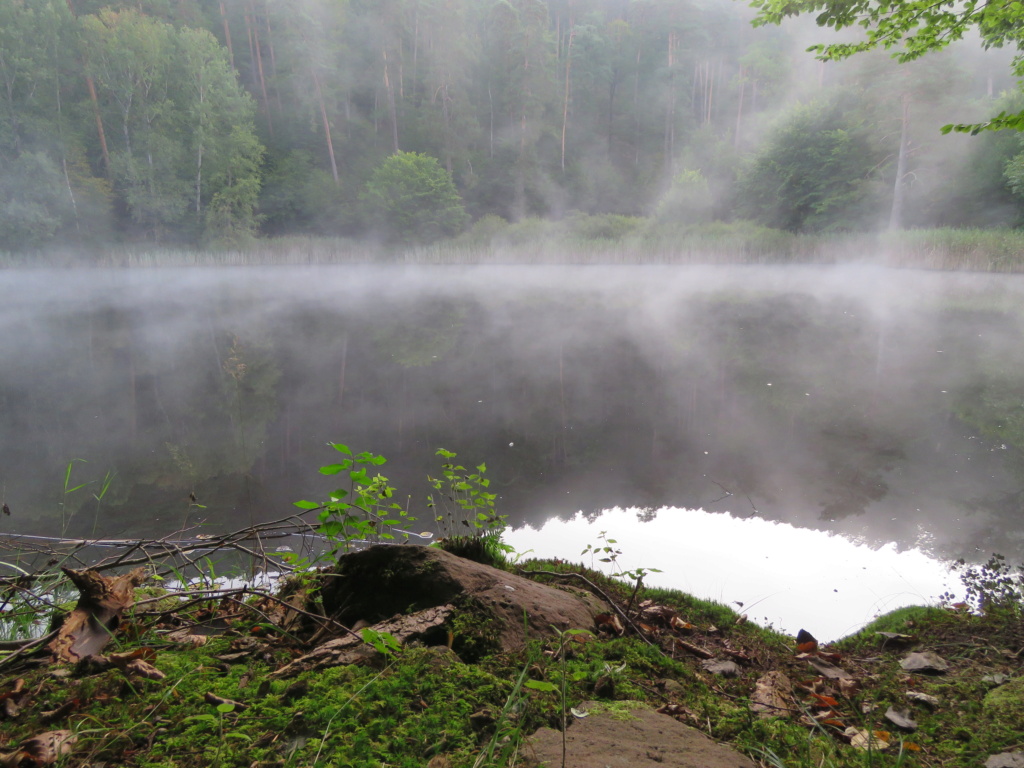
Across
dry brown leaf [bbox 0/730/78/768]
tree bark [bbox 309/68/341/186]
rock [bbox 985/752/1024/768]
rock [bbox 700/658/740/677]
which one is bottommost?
rock [bbox 700/658/740/677]

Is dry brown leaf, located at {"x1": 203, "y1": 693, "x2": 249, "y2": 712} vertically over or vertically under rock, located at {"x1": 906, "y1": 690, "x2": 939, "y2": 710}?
over

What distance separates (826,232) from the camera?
21.7m

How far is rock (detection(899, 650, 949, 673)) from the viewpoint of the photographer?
1684 millimetres

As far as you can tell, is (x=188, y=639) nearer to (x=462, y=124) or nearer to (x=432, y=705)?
(x=432, y=705)

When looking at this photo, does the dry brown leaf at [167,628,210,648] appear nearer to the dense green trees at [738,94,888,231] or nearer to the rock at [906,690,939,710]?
the rock at [906,690,939,710]

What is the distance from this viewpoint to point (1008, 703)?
53.7 inches

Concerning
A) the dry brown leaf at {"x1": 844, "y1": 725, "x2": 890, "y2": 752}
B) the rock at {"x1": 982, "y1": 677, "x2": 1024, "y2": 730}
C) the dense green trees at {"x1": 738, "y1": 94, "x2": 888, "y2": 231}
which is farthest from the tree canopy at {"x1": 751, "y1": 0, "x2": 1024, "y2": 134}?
the dense green trees at {"x1": 738, "y1": 94, "x2": 888, "y2": 231}

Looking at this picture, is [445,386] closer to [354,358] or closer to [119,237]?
[354,358]

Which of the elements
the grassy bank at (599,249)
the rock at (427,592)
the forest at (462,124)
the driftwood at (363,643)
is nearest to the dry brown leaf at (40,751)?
the driftwood at (363,643)

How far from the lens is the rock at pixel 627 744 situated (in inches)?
39.6

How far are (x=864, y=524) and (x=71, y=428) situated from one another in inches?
231

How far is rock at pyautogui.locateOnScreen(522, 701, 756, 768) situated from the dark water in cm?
224

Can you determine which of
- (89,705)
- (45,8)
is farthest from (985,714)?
(45,8)

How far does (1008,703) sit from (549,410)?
4179 millimetres
